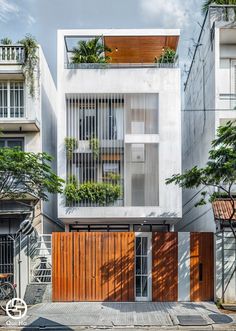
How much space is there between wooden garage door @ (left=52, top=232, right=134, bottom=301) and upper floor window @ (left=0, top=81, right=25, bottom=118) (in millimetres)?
5643

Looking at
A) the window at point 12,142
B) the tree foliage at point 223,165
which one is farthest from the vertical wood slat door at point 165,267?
the window at point 12,142

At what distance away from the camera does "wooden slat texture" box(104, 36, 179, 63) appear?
17384 millimetres

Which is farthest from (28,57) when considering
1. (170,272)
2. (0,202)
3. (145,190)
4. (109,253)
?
(170,272)

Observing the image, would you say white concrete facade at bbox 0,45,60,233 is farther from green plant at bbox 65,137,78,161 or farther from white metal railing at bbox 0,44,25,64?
green plant at bbox 65,137,78,161

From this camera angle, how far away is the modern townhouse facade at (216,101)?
12414mm

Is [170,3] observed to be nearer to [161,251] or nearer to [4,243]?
[161,251]

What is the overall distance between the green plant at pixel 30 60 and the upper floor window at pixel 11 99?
56 cm

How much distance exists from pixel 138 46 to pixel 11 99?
6.35 m

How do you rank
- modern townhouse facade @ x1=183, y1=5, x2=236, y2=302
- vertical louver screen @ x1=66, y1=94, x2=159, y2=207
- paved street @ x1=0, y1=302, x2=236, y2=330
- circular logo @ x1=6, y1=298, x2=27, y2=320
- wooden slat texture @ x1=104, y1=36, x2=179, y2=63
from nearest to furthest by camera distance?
paved street @ x1=0, y1=302, x2=236, y2=330
circular logo @ x1=6, y1=298, x2=27, y2=320
modern townhouse facade @ x1=183, y1=5, x2=236, y2=302
vertical louver screen @ x1=66, y1=94, x2=159, y2=207
wooden slat texture @ x1=104, y1=36, x2=179, y2=63

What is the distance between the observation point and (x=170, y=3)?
11.7 m

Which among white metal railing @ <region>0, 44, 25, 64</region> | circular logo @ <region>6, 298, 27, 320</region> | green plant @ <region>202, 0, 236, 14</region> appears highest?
green plant @ <region>202, 0, 236, 14</region>

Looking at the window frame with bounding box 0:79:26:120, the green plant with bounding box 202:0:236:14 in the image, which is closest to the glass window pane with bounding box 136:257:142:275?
the window frame with bounding box 0:79:26:120

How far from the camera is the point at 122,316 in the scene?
10836 mm

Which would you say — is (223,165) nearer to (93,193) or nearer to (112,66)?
(93,193)
